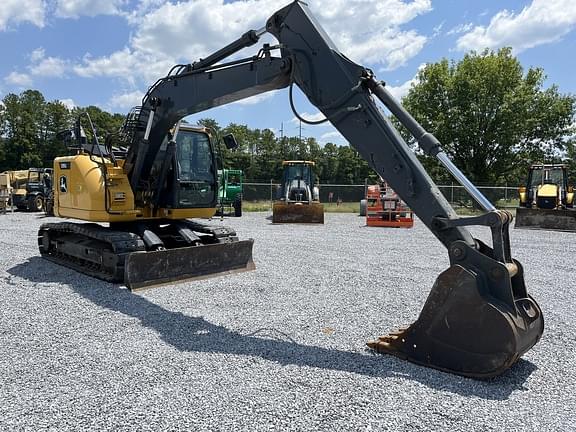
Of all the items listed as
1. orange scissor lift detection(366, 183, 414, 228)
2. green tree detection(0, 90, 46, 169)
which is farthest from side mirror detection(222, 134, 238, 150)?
green tree detection(0, 90, 46, 169)

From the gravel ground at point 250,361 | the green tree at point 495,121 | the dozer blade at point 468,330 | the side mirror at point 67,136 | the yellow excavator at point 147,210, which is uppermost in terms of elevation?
the green tree at point 495,121

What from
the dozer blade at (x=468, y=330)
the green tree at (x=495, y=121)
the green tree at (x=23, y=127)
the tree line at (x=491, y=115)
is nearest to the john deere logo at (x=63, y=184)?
the dozer blade at (x=468, y=330)

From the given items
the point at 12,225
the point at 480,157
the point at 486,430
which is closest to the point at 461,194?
the point at 480,157

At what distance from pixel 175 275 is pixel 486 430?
5063mm

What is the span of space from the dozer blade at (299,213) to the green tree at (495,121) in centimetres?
1994

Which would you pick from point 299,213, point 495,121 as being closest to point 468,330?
point 299,213

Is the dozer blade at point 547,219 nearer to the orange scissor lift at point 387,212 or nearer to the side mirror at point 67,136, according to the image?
the orange scissor lift at point 387,212

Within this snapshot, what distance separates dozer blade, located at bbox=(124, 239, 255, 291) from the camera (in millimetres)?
6766

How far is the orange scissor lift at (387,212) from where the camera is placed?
55.5 feet

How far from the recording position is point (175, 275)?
23.4 ft

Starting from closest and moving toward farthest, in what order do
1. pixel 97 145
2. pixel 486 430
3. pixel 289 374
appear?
1. pixel 486 430
2. pixel 289 374
3. pixel 97 145

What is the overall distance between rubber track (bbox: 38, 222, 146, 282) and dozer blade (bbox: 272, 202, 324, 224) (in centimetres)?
965

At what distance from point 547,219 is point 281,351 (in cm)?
1480

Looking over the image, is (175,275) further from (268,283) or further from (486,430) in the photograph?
(486,430)
